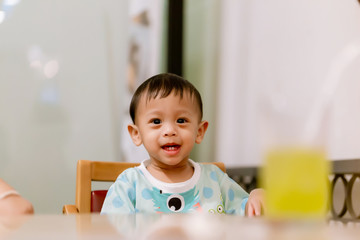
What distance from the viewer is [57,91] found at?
7.67ft

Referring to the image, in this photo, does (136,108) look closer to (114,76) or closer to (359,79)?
(359,79)

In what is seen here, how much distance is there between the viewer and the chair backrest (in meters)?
1.26

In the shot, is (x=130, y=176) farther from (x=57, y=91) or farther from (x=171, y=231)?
(x=57, y=91)

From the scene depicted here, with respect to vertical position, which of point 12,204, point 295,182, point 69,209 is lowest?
point 69,209

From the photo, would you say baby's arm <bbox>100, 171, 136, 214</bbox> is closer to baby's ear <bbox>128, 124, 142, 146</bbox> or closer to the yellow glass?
baby's ear <bbox>128, 124, 142, 146</bbox>

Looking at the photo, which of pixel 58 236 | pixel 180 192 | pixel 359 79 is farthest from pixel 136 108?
pixel 58 236

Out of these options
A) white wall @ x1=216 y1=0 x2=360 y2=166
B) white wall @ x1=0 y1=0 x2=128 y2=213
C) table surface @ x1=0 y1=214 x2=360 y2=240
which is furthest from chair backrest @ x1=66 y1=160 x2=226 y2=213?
white wall @ x1=0 y1=0 x2=128 y2=213

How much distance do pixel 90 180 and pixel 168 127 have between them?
0.29 meters

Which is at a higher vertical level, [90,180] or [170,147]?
[170,147]

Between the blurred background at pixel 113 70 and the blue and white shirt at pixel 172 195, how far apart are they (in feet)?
2.62

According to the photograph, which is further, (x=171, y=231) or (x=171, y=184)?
(x=171, y=184)

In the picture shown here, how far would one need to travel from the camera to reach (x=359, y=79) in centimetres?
144

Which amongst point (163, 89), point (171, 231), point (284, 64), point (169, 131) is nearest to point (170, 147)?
point (169, 131)

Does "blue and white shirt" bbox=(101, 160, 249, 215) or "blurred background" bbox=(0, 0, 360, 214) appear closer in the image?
"blue and white shirt" bbox=(101, 160, 249, 215)
